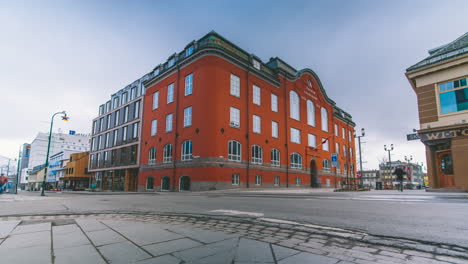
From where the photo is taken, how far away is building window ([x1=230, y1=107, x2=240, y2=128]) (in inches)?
1111

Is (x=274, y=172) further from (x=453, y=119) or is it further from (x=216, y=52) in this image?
(x=453, y=119)

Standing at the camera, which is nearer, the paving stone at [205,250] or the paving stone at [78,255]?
the paving stone at [78,255]

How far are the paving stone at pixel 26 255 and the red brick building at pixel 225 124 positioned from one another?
2204 centimetres

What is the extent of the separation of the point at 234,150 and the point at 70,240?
24519 millimetres

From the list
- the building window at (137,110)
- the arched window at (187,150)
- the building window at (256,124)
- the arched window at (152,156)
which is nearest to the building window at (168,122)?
the arched window at (152,156)

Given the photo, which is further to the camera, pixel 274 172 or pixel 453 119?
pixel 274 172

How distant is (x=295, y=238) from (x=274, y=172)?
94.1ft

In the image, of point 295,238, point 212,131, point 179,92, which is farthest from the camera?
point 179,92

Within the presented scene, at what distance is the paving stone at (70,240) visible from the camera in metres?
3.24

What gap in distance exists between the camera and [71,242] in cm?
336

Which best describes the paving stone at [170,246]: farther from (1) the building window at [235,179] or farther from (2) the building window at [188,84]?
(2) the building window at [188,84]

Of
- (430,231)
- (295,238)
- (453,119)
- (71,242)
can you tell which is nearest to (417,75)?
(453,119)

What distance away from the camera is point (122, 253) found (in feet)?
9.28

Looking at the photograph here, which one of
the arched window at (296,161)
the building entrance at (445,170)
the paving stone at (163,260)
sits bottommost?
the paving stone at (163,260)
